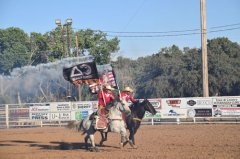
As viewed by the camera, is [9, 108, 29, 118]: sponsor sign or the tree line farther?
the tree line

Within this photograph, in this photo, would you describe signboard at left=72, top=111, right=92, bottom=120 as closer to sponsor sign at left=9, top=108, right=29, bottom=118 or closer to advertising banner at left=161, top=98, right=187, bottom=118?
sponsor sign at left=9, top=108, right=29, bottom=118

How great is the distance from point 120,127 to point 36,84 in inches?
1251

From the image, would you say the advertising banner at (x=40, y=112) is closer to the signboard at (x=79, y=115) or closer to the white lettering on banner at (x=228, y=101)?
the signboard at (x=79, y=115)

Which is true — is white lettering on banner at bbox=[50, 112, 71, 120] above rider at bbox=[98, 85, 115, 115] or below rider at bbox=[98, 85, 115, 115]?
below

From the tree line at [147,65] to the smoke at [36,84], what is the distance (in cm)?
20

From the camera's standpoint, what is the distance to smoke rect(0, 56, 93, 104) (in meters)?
43.8

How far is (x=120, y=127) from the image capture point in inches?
617

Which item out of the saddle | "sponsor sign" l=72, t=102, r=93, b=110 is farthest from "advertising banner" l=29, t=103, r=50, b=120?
the saddle

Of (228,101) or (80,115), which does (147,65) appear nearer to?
(80,115)

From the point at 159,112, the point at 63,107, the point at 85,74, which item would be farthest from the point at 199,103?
the point at 85,74

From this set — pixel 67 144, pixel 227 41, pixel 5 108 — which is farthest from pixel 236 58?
pixel 67 144

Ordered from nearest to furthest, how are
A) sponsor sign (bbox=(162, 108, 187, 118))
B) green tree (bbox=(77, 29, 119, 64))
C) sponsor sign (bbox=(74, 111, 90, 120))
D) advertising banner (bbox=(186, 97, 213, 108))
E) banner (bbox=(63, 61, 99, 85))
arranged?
banner (bbox=(63, 61, 99, 85)) < advertising banner (bbox=(186, 97, 213, 108)) < sponsor sign (bbox=(162, 108, 187, 118)) < sponsor sign (bbox=(74, 111, 90, 120)) < green tree (bbox=(77, 29, 119, 64))

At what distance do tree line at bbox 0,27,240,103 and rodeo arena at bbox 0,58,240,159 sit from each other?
835 centimetres

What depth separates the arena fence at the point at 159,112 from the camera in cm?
2850
